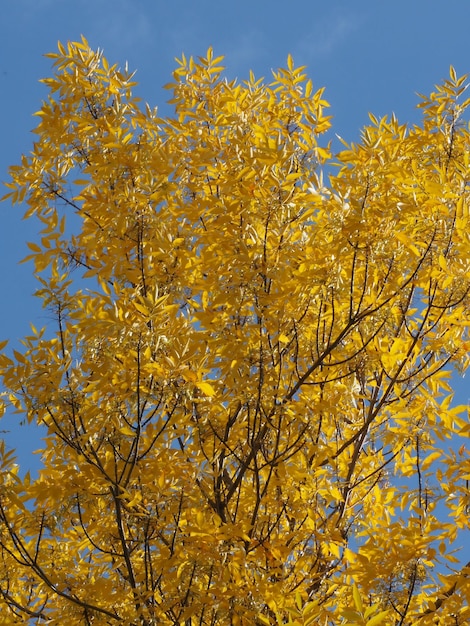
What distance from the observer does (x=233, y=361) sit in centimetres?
322

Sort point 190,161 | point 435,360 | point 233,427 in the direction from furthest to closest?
point 190,161 < point 435,360 < point 233,427

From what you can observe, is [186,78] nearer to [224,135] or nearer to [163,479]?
[224,135]

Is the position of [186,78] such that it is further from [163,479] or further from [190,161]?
[163,479]

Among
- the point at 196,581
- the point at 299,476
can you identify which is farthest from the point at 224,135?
the point at 196,581

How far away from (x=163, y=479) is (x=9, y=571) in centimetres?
132

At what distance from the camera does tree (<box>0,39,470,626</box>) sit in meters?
3.20

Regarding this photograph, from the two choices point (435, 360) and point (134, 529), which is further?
point (435, 360)

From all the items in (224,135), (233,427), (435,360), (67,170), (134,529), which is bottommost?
(134,529)

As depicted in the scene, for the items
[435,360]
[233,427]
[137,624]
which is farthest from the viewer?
[435,360]

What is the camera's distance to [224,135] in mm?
4324

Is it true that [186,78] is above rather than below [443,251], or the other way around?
above

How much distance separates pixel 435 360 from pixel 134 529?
1586 millimetres

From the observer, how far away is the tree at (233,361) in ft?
10.5

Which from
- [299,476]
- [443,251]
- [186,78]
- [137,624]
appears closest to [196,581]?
[137,624]
